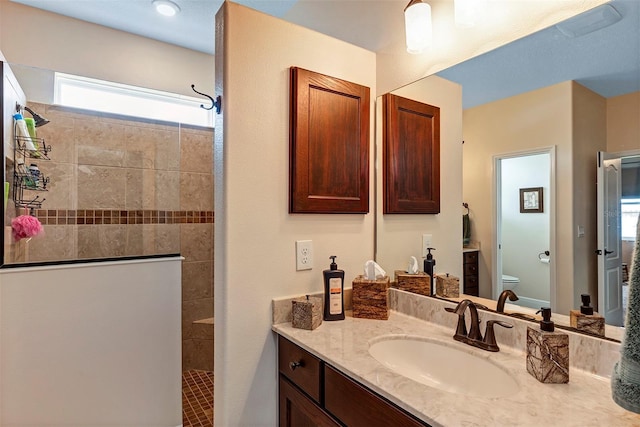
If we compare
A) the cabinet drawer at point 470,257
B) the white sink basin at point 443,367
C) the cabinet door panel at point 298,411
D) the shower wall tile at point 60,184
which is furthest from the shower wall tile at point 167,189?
the cabinet drawer at point 470,257

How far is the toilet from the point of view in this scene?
3.94 ft

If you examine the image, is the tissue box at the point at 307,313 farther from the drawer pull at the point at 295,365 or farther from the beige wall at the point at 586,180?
the beige wall at the point at 586,180

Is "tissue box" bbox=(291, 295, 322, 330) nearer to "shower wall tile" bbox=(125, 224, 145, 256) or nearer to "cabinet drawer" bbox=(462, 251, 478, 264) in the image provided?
"cabinet drawer" bbox=(462, 251, 478, 264)

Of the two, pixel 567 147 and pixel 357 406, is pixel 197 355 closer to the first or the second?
pixel 357 406

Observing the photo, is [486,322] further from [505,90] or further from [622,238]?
[505,90]

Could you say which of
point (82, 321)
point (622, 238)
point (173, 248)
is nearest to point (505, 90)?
point (622, 238)

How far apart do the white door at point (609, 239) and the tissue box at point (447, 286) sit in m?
0.49

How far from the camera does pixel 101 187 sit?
7.20 ft

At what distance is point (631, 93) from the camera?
3.02 feet

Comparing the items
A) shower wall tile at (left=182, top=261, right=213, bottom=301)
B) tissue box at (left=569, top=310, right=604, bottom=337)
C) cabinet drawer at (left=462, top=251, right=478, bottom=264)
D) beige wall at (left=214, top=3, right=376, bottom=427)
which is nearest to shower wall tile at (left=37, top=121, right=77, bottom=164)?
shower wall tile at (left=182, top=261, right=213, bottom=301)

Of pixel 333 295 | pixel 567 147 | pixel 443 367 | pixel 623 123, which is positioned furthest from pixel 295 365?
pixel 623 123

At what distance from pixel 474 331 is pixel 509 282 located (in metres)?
0.23

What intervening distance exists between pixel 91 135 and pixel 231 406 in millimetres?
1952

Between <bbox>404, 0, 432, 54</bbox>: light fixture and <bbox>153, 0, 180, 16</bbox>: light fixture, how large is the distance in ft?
5.75
